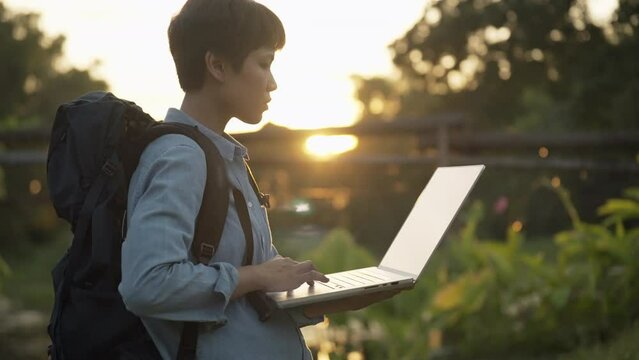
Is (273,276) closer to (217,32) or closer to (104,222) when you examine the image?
(104,222)

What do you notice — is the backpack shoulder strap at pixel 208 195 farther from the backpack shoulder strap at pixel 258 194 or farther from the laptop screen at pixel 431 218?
the laptop screen at pixel 431 218

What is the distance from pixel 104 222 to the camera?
45.1 inches

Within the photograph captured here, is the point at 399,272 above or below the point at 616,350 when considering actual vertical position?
above

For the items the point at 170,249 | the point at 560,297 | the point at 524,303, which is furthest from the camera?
the point at 524,303

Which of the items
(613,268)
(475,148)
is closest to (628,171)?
(613,268)

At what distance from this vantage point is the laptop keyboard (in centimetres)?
130

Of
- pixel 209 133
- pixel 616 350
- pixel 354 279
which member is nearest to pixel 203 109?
pixel 209 133

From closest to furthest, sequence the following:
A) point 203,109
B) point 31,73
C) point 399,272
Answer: point 203,109
point 399,272
point 31,73

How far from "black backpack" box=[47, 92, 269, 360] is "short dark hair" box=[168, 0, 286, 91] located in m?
0.13

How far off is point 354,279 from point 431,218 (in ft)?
0.76

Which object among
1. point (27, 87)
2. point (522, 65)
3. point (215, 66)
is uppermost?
point (522, 65)

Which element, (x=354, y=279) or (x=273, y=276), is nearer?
(x=273, y=276)

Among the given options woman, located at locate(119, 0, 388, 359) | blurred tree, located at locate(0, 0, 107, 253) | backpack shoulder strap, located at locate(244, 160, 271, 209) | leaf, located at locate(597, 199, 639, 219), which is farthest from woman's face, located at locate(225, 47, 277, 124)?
blurred tree, located at locate(0, 0, 107, 253)

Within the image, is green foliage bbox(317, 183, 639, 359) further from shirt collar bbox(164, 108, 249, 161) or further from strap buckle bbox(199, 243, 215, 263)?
strap buckle bbox(199, 243, 215, 263)
